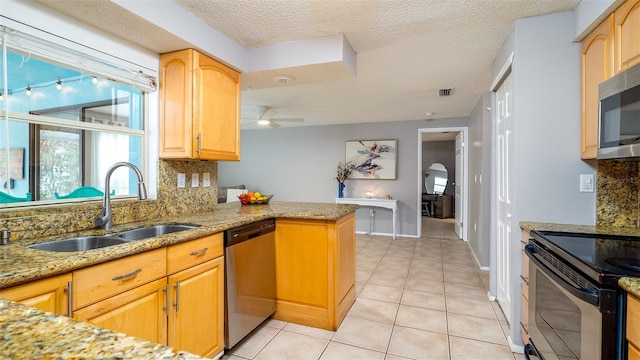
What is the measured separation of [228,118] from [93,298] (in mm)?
1609

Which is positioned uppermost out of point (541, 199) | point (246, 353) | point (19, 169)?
point (19, 169)

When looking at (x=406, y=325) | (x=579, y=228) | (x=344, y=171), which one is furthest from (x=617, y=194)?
(x=344, y=171)

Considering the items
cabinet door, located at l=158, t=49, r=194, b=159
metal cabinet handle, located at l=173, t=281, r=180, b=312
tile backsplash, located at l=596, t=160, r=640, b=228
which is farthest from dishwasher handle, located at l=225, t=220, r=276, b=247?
tile backsplash, located at l=596, t=160, r=640, b=228

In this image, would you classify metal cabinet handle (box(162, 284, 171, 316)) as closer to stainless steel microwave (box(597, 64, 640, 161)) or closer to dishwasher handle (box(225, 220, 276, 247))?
dishwasher handle (box(225, 220, 276, 247))

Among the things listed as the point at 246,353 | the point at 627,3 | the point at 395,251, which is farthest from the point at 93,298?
the point at 395,251

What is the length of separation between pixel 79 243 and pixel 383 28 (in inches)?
93.3

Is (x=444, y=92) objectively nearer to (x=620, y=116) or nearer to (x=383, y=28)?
(x=383, y=28)

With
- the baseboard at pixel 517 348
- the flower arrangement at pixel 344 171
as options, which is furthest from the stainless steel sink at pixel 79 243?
the flower arrangement at pixel 344 171

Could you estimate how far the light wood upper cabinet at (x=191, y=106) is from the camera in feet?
6.95

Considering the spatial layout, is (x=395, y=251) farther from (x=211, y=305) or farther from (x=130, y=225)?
(x=130, y=225)

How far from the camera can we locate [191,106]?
2.11 metres

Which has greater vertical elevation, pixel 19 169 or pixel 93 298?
pixel 19 169

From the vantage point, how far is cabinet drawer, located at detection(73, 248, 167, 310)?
1.15 metres

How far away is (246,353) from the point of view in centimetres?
197
